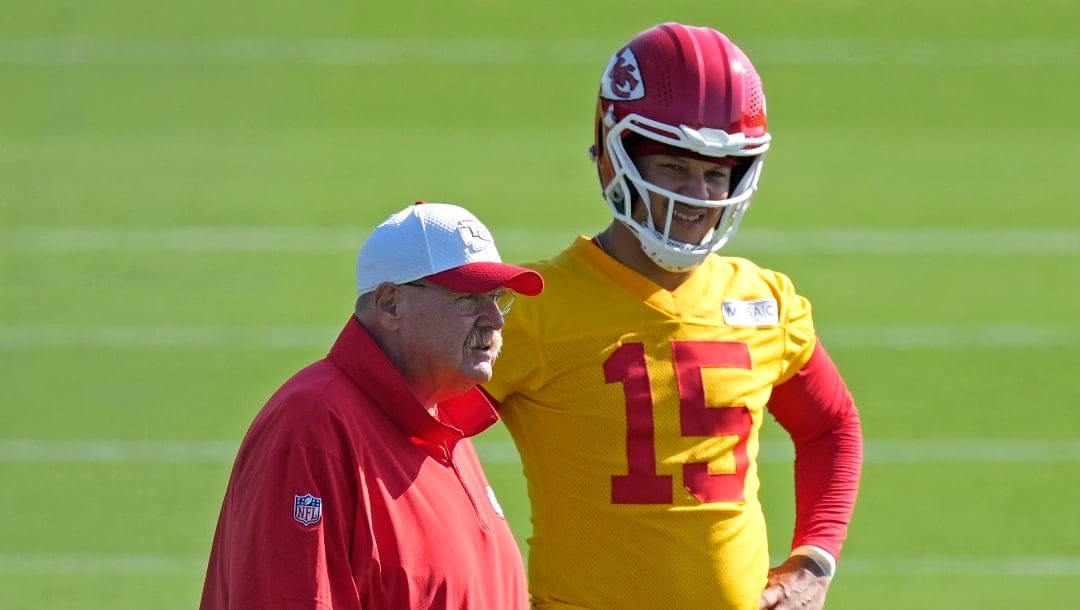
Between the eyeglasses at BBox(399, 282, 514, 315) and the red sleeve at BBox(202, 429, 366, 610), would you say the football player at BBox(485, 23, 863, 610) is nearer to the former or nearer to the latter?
the eyeglasses at BBox(399, 282, 514, 315)

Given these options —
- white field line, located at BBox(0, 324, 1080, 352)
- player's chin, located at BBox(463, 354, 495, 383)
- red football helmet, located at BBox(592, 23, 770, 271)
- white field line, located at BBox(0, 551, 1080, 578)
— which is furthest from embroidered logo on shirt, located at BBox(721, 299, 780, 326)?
white field line, located at BBox(0, 324, 1080, 352)

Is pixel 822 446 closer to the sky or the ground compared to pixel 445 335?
closer to the ground

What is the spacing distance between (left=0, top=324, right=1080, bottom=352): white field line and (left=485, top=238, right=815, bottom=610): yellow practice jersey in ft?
16.0

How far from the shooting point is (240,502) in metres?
2.52

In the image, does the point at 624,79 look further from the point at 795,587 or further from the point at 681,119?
the point at 795,587

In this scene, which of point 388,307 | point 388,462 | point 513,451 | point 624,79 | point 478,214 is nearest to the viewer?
point 388,462

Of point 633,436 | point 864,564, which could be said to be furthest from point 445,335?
point 864,564

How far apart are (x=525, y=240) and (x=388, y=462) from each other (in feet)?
21.0

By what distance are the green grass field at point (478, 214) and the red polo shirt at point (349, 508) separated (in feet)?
12.1

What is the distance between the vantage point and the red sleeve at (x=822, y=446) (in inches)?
135

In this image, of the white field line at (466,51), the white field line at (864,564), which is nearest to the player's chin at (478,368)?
the white field line at (864,564)

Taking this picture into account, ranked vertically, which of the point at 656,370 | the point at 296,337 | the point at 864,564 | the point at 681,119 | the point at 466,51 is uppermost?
the point at 466,51

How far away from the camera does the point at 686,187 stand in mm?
3160

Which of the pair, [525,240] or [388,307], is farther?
[525,240]
